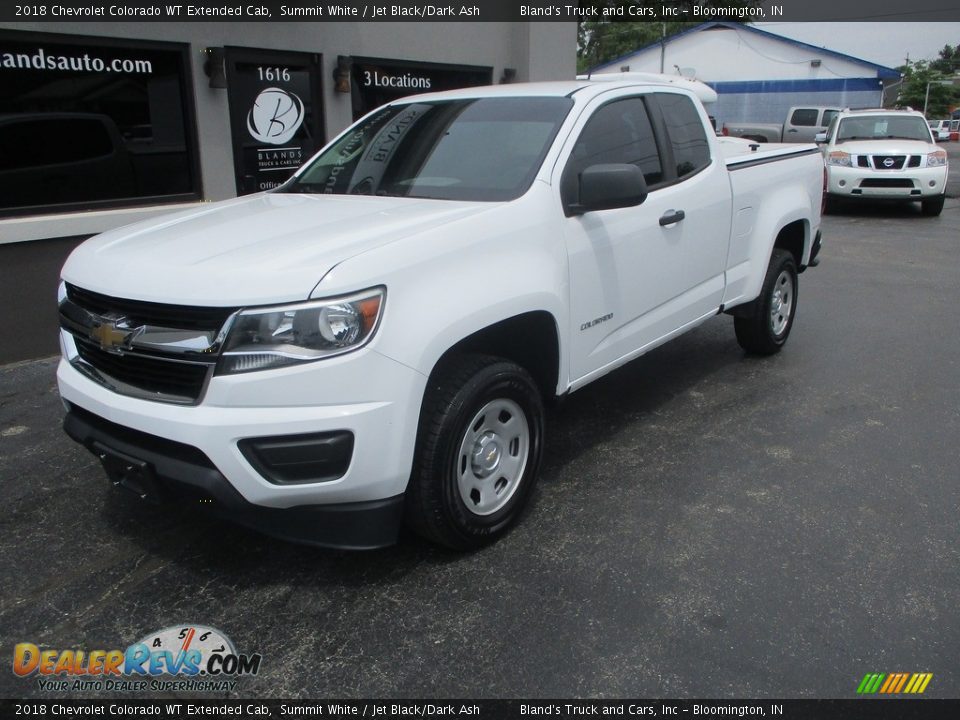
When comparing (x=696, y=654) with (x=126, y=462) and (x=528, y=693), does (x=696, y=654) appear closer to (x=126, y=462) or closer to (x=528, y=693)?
(x=528, y=693)

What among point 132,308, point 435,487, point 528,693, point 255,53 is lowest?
point 528,693

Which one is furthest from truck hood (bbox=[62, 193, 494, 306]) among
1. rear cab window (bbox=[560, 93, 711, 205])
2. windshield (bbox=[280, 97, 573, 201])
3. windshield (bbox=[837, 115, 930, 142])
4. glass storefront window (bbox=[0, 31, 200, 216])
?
windshield (bbox=[837, 115, 930, 142])

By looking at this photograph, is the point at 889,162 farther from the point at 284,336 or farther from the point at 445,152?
the point at 284,336

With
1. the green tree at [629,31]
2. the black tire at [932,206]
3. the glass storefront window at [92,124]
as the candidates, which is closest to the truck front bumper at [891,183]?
the black tire at [932,206]

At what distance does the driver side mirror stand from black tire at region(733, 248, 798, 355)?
2308mm

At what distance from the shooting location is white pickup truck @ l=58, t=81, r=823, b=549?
2.63 metres

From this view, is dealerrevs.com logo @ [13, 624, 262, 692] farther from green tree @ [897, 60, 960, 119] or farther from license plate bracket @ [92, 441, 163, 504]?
green tree @ [897, 60, 960, 119]

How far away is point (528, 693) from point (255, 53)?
643 cm

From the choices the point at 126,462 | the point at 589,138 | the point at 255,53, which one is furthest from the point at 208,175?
the point at 126,462

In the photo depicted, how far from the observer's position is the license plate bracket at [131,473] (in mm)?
2779

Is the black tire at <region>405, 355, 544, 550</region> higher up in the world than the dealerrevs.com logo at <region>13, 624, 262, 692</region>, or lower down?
higher up

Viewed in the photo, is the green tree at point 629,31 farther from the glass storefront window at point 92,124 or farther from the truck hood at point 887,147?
the glass storefront window at point 92,124

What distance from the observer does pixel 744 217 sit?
16.7 ft

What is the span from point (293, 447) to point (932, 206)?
14434 millimetres
